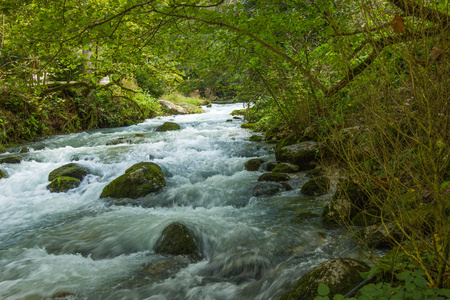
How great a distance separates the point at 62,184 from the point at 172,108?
51.4 ft

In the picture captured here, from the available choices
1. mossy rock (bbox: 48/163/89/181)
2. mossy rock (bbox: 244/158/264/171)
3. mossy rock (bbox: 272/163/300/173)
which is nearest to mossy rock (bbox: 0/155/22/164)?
mossy rock (bbox: 48/163/89/181)

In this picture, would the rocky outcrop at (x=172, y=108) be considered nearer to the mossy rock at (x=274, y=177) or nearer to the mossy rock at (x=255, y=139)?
the mossy rock at (x=255, y=139)

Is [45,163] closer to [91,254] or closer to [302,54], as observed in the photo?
[91,254]

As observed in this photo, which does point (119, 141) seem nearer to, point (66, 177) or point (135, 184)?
point (66, 177)

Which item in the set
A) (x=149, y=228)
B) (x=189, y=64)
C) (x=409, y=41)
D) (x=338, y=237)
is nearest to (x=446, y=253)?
(x=409, y=41)

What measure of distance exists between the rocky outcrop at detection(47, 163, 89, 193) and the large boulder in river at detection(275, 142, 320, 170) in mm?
5184

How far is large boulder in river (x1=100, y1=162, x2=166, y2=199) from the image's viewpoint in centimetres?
619

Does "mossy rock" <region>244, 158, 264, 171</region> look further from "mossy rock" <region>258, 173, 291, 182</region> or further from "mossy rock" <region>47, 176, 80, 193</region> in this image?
"mossy rock" <region>47, 176, 80, 193</region>

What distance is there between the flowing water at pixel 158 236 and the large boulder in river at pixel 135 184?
23 centimetres

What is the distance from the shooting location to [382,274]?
6.65 ft

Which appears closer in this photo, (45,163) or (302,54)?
(302,54)

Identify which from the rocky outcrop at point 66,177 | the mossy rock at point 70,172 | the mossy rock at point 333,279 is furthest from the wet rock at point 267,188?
the mossy rock at point 70,172

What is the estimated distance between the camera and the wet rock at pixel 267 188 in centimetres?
585

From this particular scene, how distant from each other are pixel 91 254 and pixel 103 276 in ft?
2.42
